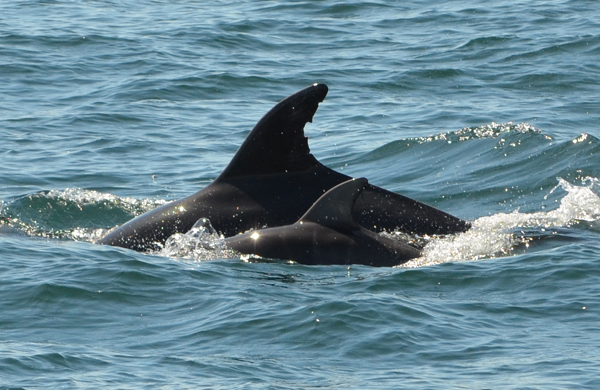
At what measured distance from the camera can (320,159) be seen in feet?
56.1

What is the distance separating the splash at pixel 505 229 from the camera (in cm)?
1077

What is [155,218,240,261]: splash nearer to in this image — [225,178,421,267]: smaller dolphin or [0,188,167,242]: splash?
[225,178,421,267]: smaller dolphin

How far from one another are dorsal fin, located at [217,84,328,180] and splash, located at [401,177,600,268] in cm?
156

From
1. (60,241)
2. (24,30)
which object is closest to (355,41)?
(24,30)

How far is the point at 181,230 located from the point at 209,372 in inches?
147

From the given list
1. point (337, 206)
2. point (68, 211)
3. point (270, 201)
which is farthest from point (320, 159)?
point (337, 206)

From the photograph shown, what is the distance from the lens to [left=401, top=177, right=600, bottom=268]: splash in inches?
424

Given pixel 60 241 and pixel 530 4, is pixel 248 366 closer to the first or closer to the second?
pixel 60 241

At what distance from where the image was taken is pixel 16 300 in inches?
374

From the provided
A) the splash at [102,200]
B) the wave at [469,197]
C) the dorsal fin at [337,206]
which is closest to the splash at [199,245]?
the wave at [469,197]

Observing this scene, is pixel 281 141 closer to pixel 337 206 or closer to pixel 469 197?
pixel 337 206

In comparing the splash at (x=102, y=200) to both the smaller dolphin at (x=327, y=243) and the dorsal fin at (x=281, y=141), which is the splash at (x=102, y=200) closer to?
the dorsal fin at (x=281, y=141)

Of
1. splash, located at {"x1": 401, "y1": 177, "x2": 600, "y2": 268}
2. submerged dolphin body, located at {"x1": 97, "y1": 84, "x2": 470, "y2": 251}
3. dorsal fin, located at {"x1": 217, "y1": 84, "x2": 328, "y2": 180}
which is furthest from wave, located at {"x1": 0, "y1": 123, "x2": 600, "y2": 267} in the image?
dorsal fin, located at {"x1": 217, "y1": 84, "x2": 328, "y2": 180}

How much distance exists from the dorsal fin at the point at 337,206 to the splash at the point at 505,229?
Result: 73cm
